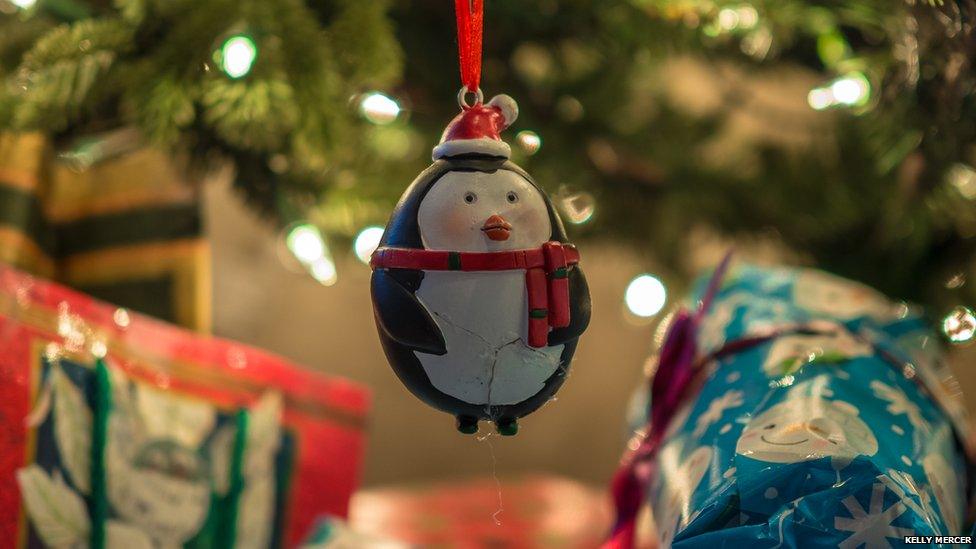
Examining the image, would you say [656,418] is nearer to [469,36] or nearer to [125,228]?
[469,36]

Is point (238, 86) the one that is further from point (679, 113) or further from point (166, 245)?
point (679, 113)

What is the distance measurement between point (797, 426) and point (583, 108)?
0.50 m

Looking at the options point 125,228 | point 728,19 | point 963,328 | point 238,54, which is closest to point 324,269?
point 125,228

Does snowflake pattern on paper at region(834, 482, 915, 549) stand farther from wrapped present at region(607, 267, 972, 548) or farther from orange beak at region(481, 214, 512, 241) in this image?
orange beak at region(481, 214, 512, 241)

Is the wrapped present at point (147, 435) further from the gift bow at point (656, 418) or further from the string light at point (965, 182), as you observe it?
the string light at point (965, 182)

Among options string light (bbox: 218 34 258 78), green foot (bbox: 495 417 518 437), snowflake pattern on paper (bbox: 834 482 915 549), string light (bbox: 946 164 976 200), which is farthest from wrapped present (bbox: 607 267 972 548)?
string light (bbox: 218 34 258 78)

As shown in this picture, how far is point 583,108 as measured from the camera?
35.9 inches

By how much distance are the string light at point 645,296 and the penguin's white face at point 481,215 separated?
1.66 feet

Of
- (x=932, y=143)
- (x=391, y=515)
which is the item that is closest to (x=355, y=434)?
(x=391, y=515)

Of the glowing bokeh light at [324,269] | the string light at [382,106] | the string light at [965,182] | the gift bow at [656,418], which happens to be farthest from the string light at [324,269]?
the string light at [965,182]

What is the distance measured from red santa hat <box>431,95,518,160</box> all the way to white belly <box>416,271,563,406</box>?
55 mm

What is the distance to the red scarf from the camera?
0.39m

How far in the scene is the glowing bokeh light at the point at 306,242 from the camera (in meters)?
0.78

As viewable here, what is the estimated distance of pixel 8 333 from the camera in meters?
0.54
